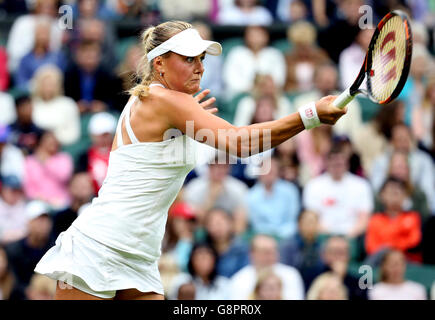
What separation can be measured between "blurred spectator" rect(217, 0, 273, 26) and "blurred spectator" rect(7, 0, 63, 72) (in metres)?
2.11

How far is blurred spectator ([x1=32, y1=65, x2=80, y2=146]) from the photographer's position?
8.92m

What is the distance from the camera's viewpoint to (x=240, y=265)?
7422 mm

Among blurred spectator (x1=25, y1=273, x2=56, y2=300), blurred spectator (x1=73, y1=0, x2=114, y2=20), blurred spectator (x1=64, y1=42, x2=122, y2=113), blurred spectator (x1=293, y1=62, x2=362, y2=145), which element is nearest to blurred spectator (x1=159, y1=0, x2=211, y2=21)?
blurred spectator (x1=73, y1=0, x2=114, y2=20)

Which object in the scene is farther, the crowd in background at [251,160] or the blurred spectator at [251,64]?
the blurred spectator at [251,64]

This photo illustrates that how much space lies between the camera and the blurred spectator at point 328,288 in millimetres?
6820

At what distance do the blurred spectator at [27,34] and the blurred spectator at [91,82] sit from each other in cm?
46

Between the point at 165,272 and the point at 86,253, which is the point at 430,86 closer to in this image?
the point at 165,272

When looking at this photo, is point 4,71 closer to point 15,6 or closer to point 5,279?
point 15,6

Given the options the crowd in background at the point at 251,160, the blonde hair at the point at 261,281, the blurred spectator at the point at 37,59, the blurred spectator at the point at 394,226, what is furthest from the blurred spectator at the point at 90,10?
the blonde hair at the point at 261,281

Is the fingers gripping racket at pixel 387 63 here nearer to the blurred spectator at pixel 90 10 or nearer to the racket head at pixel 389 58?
the racket head at pixel 389 58

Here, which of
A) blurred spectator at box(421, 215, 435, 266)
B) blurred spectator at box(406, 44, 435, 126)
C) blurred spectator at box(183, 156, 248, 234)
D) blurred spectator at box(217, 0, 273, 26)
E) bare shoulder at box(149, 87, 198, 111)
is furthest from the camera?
blurred spectator at box(217, 0, 273, 26)

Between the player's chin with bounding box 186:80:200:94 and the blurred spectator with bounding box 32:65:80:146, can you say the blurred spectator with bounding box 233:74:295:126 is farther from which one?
the player's chin with bounding box 186:80:200:94
